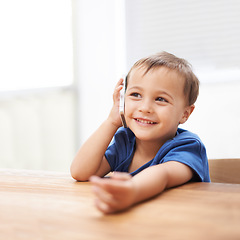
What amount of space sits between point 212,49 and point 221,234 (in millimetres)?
2115

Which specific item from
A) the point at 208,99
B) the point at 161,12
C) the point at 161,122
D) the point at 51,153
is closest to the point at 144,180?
the point at 161,122

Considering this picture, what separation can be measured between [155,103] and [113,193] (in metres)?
0.48

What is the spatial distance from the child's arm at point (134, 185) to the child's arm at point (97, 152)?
0.86 ft

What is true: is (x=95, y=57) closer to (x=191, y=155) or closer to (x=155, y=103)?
(x=155, y=103)

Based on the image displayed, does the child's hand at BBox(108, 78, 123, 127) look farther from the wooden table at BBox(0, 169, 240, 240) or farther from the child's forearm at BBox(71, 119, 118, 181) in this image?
the wooden table at BBox(0, 169, 240, 240)

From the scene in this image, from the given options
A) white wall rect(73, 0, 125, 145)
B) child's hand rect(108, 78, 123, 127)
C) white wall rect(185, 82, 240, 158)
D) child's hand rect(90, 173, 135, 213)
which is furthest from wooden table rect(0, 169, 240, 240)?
white wall rect(73, 0, 125, 145)

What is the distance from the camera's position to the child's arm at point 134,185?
0.57m

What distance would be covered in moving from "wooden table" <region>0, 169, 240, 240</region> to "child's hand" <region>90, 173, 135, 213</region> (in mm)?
15

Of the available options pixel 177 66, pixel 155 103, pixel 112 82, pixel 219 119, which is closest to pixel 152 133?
pixel 155 103

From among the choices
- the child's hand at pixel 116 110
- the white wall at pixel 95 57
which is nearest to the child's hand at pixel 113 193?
the child's hand at pixel 116 110

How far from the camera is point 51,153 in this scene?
3049 millimetres

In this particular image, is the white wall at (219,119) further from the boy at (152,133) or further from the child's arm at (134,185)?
the child's arm at (134,185)

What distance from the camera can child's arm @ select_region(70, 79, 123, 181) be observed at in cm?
99

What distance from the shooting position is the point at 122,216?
555 mm
